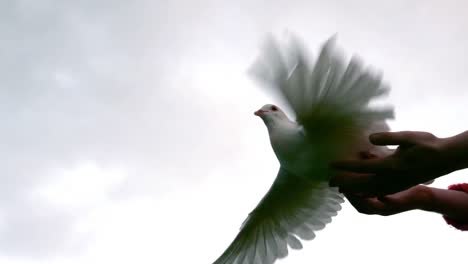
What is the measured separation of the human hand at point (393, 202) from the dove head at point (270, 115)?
3.21 feet

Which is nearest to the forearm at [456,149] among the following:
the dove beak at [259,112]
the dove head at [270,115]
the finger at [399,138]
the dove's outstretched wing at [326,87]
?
the finger at [399,138]

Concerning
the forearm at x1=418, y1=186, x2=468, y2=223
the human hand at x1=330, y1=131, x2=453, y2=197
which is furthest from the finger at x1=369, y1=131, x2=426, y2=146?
the forearm at x1=418, y1=186, x2=468, y2=223

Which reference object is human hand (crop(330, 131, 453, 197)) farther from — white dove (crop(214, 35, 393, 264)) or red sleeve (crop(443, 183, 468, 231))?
red sleeve (crop(443, 183, 468, 231))

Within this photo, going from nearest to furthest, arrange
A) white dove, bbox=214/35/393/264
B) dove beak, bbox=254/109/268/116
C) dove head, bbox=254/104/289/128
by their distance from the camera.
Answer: white dove, bbox=214/35/393/264, dove head, bbox=254/104/289/128, dove beak, bbox=254/109/268/116

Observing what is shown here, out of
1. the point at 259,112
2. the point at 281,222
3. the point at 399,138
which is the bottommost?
the point at 399,138

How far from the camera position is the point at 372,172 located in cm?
275

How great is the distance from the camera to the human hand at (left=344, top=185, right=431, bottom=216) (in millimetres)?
3145

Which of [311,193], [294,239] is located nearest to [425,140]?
[311,193]

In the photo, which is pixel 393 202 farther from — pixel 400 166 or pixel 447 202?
pixel 400 166

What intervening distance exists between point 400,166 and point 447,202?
882mm

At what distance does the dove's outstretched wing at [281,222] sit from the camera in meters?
4.66

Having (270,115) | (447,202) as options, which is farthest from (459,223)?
(270,115)

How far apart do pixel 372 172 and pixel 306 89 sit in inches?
28.1

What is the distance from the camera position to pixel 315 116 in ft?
11.1
